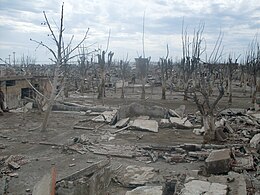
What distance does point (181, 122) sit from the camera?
14.4 metres

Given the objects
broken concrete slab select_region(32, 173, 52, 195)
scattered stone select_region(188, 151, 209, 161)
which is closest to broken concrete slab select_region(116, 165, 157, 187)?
scattered stone select_region(188, 151, 209, 161)

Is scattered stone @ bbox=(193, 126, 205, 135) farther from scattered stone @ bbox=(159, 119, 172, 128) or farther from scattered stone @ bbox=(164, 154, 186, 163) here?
scattered stone @ bbox=(164, 154, 186, 163)

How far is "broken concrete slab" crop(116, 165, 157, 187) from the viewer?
23.3ft

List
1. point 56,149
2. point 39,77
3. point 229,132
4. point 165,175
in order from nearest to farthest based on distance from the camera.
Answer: point 165,175
point 56,149
point 229,132
point 39,77

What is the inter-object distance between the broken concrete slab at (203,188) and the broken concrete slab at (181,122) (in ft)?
24.7

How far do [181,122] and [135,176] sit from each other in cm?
718

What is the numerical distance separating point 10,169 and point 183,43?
1884 centimetres

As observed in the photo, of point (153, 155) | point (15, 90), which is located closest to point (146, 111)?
point (153, 155)

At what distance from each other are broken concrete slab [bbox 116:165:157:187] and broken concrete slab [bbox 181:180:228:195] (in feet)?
3.98

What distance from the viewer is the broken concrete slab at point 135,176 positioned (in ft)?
23.3

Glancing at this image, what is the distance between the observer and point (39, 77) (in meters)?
22.5

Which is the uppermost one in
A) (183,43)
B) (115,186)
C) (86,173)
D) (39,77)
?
(183,43)

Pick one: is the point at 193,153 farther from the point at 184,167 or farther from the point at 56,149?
the point at 56,149

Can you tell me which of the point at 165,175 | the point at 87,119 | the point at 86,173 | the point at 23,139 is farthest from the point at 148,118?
the point at 86,173
